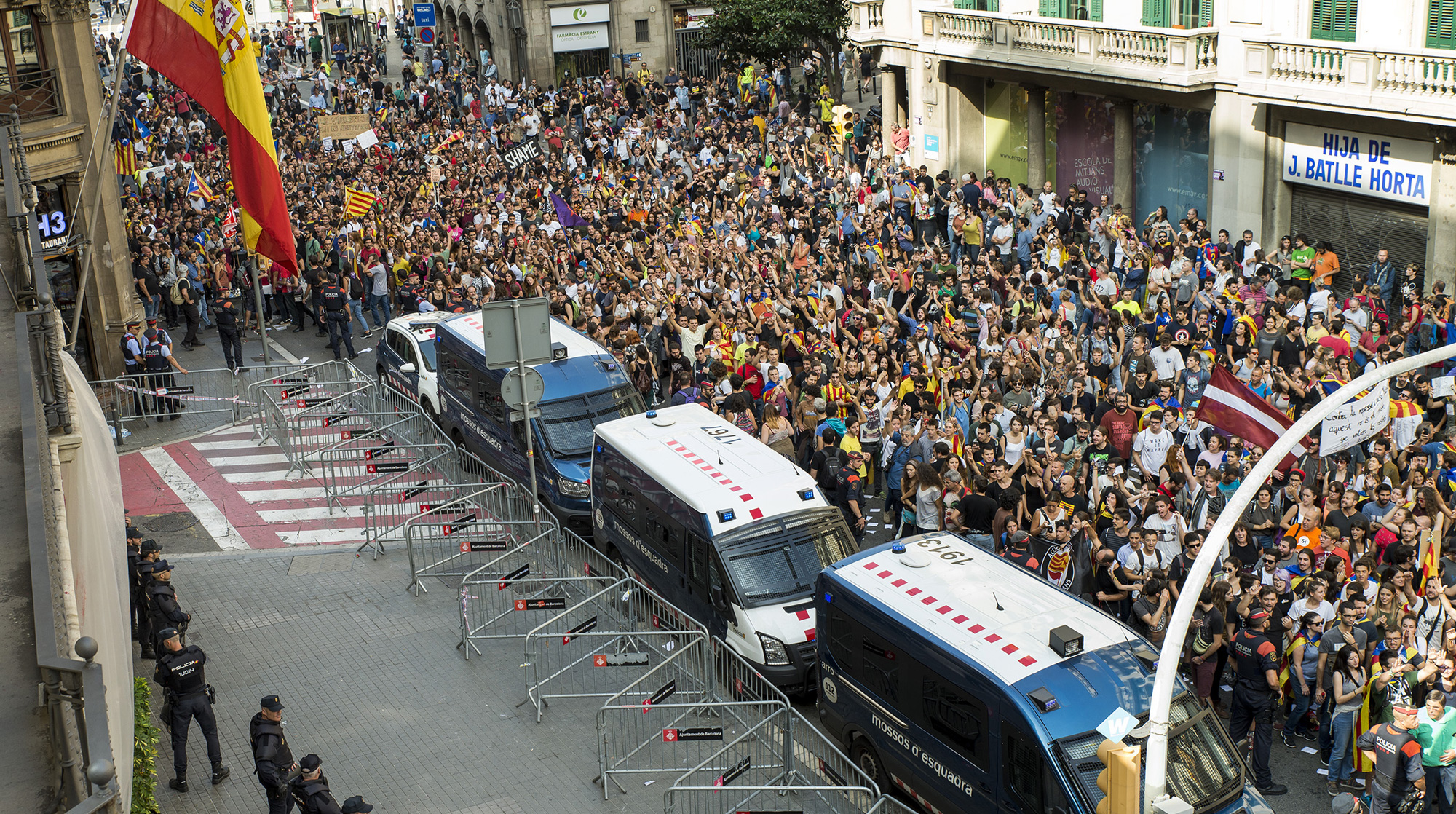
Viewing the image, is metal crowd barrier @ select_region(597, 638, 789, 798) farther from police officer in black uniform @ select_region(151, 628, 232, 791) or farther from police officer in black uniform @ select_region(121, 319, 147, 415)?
police officer in black uniform @ select_region(121, 319, 147, 415)

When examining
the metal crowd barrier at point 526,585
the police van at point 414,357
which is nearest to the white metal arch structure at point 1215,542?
the metal crowd barrier at point 526,585

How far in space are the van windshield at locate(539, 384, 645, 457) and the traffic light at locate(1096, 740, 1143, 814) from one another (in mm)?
11023

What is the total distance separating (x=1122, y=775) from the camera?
840 centimetres

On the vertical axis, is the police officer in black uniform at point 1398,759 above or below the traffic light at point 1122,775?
below

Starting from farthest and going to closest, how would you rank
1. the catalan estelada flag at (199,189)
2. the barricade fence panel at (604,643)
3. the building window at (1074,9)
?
1. the catalan estelada flag at (199,189)
2. the building window at (1074,9)
3. the barricade fence panel at (604,643)


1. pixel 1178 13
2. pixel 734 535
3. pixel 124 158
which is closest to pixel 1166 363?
pixel 734 535

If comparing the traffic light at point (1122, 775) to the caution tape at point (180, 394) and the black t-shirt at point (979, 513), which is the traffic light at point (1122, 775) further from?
the caution tape at point (180, 394)

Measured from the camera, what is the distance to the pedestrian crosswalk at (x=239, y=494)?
18.6 meters

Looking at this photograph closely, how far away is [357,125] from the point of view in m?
36.4

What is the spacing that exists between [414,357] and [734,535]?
10014 millimetres

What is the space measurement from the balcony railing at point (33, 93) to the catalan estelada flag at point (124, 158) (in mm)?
10775

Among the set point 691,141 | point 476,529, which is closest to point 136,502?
point 476,529

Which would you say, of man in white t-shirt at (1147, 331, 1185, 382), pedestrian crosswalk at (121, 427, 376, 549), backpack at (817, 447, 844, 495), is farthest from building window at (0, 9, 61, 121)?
man in white t-shirt at (1147, 331, 1185, 382)

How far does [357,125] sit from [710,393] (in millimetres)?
20496
